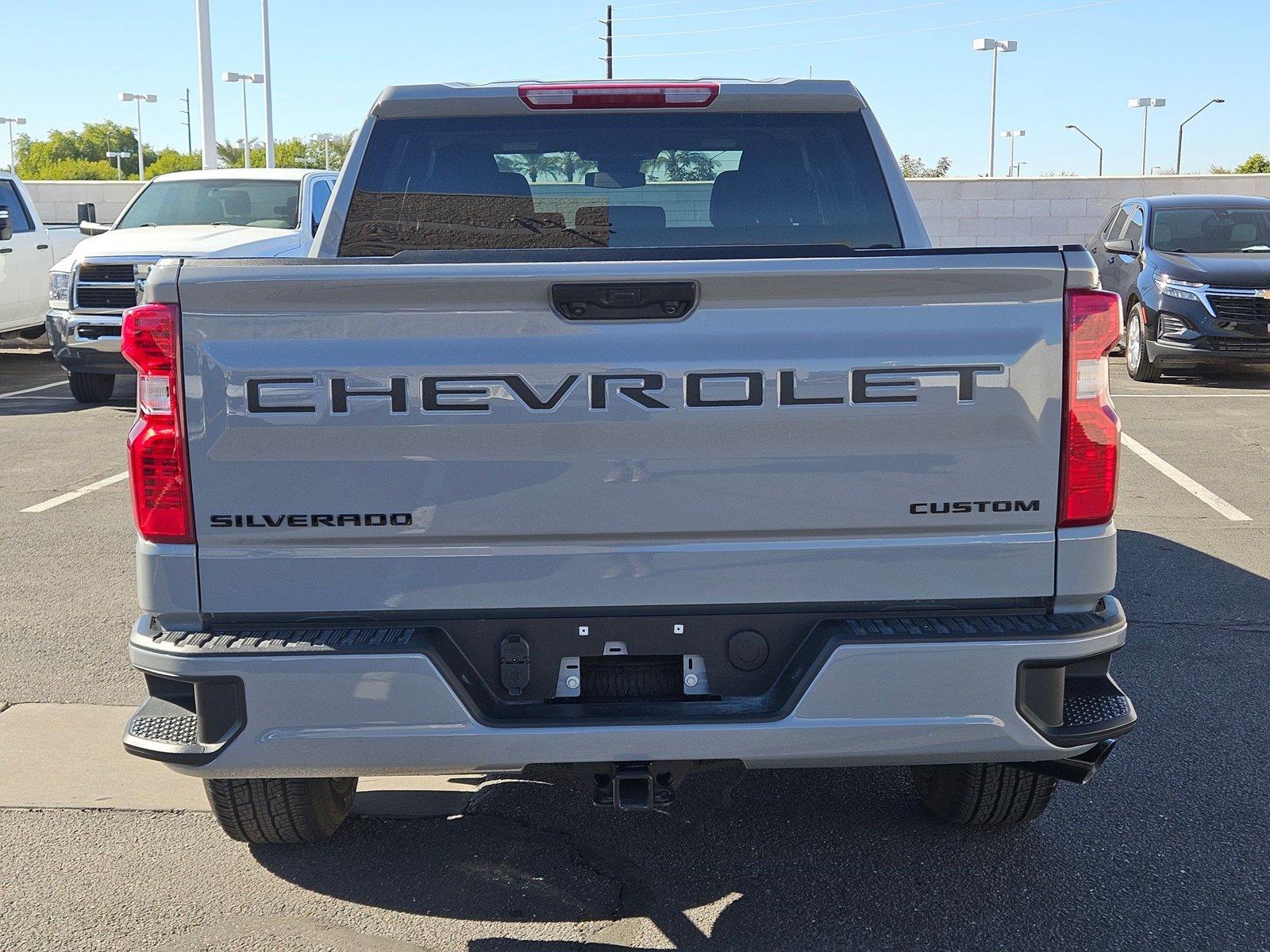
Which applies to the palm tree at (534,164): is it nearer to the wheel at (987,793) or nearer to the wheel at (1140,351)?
the wheel at (987,793)

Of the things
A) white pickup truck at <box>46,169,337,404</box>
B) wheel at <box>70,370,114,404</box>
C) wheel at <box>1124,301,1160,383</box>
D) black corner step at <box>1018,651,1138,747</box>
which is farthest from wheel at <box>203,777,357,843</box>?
wheel at <box>1124,301,1160,383</box>

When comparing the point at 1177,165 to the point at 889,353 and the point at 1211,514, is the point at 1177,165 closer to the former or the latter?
the point at 1211,514

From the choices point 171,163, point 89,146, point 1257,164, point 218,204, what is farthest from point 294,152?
point 218,204

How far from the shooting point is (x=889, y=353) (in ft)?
9.12

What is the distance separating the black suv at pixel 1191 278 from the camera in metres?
13.1

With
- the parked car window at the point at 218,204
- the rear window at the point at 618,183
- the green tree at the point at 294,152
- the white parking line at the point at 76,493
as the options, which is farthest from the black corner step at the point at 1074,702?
the green tree at the point at 294,152

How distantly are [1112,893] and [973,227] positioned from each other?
23.0 meters

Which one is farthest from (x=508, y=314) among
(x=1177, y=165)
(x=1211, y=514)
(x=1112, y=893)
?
(x=1177, y=165)

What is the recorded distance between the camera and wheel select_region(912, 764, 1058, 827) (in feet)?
11.8

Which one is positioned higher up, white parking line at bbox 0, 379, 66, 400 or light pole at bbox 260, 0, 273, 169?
light pole at bbox 260, 0, 273, 169

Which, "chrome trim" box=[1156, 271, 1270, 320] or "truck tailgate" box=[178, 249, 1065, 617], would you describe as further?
"chrome trim" box=[1156, 271, 1270, 320]

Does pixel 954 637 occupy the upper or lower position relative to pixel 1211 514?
upper

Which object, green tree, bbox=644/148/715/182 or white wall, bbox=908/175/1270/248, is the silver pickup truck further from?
white wall, bbox=908/175/1270/248

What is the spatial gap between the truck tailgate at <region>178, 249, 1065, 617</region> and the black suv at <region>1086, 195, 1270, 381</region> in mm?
11432
